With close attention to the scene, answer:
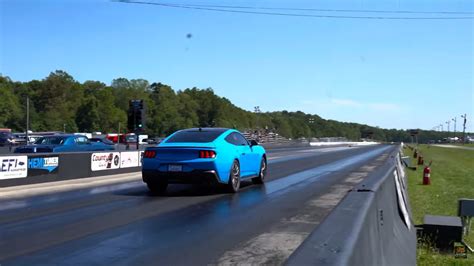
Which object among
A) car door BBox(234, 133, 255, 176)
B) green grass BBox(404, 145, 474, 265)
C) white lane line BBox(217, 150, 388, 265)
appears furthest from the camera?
car door BBox(234, 133, 255, 176)

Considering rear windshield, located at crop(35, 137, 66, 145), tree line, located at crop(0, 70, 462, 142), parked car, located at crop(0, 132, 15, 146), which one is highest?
tree line, located at crop(0, 70, 462, 142)

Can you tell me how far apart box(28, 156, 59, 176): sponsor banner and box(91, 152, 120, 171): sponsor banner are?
1.88 meters

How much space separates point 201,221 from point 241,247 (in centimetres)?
203

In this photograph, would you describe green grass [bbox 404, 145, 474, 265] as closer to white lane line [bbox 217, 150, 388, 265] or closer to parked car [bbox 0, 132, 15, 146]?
white lane line [bbox 217, 150, 388, 265]

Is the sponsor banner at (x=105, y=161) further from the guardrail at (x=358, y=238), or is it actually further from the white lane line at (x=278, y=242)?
the guardrail at (x=358, y=238)

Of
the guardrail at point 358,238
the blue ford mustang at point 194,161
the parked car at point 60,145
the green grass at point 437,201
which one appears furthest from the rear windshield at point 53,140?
the guardrail at point 358,238

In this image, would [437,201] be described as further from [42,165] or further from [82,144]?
[82,144]

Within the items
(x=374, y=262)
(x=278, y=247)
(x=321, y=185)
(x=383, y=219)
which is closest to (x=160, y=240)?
(x=278, y=247)

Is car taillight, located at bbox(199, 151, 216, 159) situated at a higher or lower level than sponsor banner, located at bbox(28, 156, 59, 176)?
higher

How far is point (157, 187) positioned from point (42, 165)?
4.45 meters

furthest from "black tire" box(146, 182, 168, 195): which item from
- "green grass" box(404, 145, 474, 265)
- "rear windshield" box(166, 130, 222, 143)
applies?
"green grass" box(404, 145, 474, 265)

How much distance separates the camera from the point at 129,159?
66.3ft

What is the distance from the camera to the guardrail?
3152 mm

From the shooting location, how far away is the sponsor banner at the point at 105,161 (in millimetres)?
17891
